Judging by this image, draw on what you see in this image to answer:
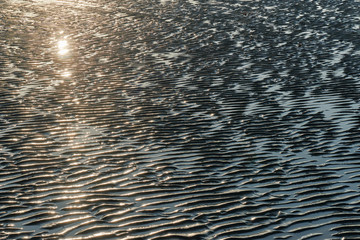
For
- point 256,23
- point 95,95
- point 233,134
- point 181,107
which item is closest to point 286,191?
point 233,134

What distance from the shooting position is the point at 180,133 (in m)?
15.4

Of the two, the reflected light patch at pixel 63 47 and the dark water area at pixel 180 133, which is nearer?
the dark water area at pixel 180 133

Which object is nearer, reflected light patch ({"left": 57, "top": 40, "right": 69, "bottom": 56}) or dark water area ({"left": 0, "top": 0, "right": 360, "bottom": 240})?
dark water area ({"left": 0, "top": 0, "right": 360, "bottom": 240})

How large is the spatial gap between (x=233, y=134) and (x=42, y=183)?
4725mm

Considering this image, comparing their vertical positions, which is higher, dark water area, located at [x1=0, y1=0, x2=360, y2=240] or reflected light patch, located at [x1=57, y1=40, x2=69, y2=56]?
dark water area, located at [x1=0, y1=0, x2=360, y2=240]

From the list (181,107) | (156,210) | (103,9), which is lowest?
(103,9)

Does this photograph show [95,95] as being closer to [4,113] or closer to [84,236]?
[4,113]

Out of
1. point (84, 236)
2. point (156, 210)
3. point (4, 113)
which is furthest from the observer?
point (4, 113)

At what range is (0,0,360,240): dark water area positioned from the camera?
36.3 ft

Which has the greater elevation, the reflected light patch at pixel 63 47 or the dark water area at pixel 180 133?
the dark water area at pixel 180 133

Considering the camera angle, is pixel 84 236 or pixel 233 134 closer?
pixel 84 236

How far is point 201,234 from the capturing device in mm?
10484

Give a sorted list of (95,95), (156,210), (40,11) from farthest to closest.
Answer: (40,11) < (95,95) < (156,210)

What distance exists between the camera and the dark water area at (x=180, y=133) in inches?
436
